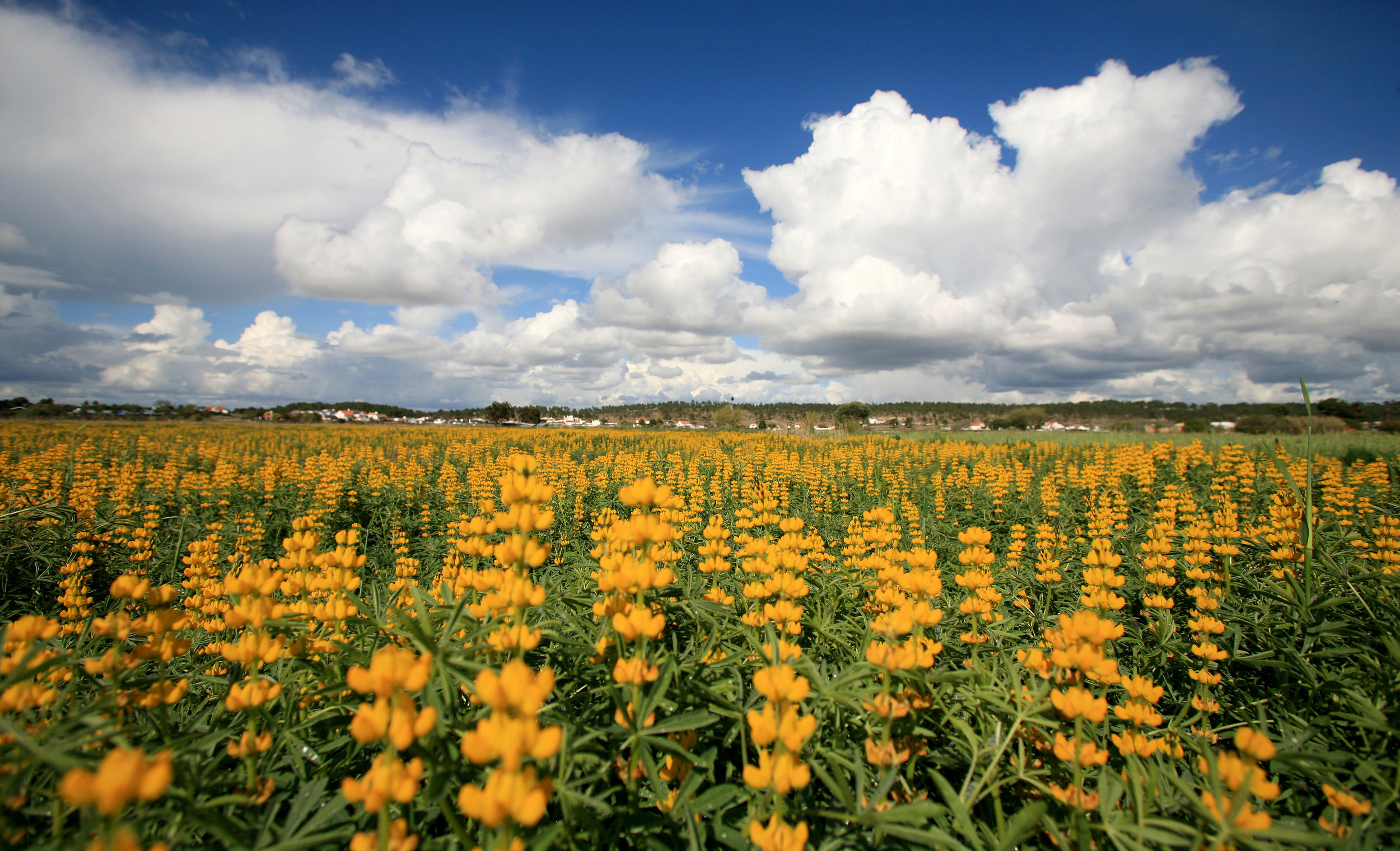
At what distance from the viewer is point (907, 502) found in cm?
813

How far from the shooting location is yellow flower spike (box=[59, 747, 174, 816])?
68 centimetres

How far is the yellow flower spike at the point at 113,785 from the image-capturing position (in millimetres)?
678

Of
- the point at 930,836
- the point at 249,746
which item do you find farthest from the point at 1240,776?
the point at 249,746

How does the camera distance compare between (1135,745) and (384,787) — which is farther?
(1135,745)

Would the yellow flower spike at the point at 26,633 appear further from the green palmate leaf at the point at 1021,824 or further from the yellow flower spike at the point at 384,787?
the green palmate leaf at the point at 1021,824

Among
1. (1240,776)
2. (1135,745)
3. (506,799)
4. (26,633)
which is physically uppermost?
(26,633)

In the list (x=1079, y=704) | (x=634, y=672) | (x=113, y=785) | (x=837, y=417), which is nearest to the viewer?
(x=113, y=785)

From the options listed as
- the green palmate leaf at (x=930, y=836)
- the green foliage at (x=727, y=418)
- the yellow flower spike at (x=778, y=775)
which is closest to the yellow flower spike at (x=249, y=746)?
the yellow flower spike at (x=778, y=775)

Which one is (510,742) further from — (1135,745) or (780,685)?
(1135,745)

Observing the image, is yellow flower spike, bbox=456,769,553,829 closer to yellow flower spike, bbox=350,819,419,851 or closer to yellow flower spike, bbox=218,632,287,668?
yellow flower spike, bbox=350,819,419,851

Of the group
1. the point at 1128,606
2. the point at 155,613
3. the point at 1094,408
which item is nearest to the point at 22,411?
the point at 155,613

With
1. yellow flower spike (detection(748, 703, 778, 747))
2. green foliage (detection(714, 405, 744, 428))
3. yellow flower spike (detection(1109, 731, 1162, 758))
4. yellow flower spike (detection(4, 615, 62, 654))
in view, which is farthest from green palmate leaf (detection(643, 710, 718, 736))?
green foliage (detection(714, 405, 744, 428))

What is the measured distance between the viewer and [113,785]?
0.69 metres

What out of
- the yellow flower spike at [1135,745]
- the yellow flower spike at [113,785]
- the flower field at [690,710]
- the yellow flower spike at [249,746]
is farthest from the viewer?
the yellow flower spike at [1135,745]
